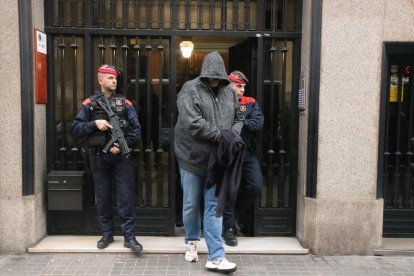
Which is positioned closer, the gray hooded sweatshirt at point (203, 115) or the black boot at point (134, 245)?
the gray hooded sweatshirt at point (203, 115)

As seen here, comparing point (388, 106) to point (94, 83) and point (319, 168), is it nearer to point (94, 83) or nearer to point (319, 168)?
point (319, 168)

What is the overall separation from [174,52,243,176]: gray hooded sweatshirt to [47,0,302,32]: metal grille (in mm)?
1245

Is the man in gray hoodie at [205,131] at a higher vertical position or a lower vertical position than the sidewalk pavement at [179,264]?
higher

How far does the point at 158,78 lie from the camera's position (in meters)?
5.69

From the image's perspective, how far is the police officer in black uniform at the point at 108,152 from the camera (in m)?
4.95

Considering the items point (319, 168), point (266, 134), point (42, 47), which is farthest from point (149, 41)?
point (319, 168)

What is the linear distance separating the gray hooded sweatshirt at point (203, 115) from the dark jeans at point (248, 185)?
73 centimetres

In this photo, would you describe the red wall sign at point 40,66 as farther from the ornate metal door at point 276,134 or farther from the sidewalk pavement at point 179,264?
the ornate metal door at point 276,134

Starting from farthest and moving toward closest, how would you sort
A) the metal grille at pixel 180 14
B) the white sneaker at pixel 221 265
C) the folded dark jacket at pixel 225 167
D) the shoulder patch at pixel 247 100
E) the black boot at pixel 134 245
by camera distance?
1. the metal grille at pixel 180 14
2. the shoulder patch at pixel 247 100
3. the black boot at pixel 134 245
4. the white sneaker at pixel 221 265
5. the folded dark jacket at pixel 225 167

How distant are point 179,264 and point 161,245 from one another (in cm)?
56

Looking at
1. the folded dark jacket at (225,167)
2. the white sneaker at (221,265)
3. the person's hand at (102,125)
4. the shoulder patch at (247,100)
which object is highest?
the shoulder patch at (247,100)

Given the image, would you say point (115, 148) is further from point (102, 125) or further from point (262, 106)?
point (262, 106)

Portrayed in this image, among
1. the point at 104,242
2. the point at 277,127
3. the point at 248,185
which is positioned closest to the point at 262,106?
the point at 277,127

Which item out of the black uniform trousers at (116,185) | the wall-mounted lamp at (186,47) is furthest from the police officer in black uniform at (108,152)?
the wall-mounted lamp at (186,47)
